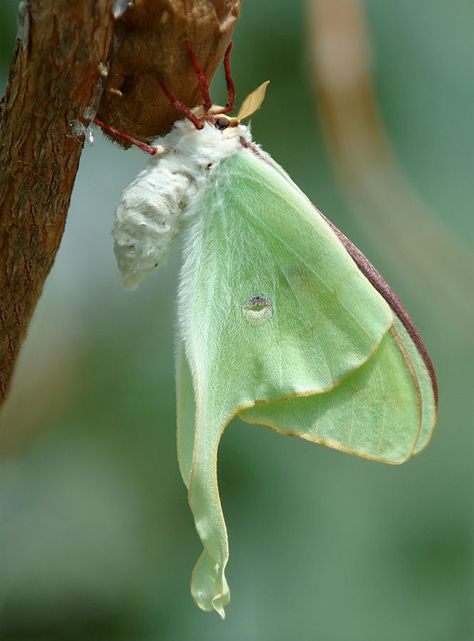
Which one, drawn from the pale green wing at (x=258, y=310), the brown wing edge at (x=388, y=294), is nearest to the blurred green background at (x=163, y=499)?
the pale green wing at (x=258, y=310)

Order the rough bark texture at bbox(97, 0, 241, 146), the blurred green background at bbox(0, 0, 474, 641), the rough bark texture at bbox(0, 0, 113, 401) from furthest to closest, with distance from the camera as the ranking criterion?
the blurred green background at bbox(0, 0, 474, 641)
the rough bark texture at bbox(97, 0, 241, 146)
the rough bark texture at bbox(0, 0, 113, 401)

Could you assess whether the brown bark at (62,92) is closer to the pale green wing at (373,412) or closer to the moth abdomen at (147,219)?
the moth abdomen at (147,219)

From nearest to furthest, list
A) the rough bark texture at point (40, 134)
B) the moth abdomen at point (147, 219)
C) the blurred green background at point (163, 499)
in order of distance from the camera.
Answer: the rough bark texture at point (40, 134)
the moth abdomen at point (147, 219)
the blurred green background at point (163, 499)

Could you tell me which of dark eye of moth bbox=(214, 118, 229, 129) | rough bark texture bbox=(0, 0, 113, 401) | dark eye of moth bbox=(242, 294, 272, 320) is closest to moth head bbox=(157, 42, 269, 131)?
dark eye of moth bbox=(214, 118, 229, 129)

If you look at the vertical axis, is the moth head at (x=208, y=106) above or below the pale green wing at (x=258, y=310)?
above

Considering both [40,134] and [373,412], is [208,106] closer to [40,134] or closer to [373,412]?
[40,134]

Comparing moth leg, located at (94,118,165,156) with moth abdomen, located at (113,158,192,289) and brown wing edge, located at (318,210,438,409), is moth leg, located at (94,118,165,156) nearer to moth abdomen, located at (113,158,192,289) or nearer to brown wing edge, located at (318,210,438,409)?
moth abdomen, located at (113,158,192,289)
